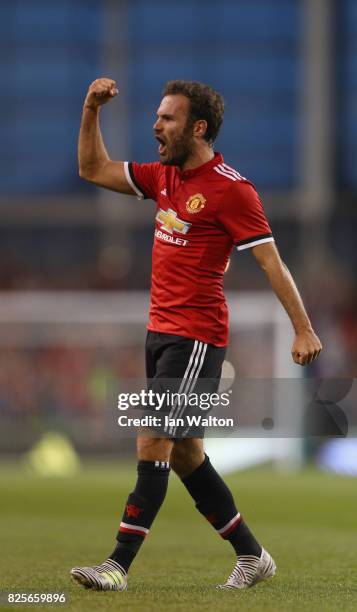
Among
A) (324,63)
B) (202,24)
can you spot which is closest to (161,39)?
(202,24)

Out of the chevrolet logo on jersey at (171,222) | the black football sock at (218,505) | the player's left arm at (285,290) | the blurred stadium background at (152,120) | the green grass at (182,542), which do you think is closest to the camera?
the green grass at (182,542)

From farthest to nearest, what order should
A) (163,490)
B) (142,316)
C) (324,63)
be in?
(324,63), (142,316), (163,490)

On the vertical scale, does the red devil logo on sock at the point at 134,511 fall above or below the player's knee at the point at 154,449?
below

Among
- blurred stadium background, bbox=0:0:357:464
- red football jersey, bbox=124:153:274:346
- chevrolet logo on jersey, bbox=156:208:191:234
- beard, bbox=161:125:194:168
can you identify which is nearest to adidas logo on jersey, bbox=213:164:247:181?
red football jersey, bbox=124:153:274:346

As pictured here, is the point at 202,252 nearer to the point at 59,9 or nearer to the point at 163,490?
the point at 163,490

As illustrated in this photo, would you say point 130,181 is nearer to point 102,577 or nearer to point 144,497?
point 144,497

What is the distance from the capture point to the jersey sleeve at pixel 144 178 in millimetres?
5906

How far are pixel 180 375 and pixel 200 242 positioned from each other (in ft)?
1.81

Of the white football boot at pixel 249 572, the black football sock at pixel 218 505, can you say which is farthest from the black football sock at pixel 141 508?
the white football boot at pixel 249 572

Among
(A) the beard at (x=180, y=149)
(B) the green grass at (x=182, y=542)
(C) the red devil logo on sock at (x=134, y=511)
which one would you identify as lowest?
(B) the green grass at (x=182, y=542)

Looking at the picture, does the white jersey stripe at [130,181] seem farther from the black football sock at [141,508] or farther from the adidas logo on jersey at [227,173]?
the black football sock at [141,508]

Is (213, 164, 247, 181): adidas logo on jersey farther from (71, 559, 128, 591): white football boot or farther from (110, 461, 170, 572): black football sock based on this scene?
(71, 559, 128, 591): white football boot

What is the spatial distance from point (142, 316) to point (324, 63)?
6600 millimetres

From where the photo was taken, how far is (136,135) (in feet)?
70.1
